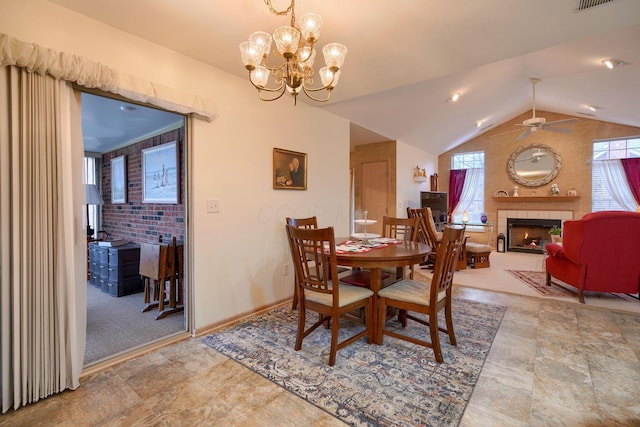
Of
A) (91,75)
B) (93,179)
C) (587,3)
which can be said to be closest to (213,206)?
(91,75)

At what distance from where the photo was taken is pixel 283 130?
3223 millimetres

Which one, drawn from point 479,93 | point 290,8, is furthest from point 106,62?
point 479,93

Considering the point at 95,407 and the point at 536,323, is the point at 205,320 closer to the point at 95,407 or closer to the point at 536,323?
the point at 95,407

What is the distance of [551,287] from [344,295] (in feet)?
10.9

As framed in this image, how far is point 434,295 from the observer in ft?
6.73

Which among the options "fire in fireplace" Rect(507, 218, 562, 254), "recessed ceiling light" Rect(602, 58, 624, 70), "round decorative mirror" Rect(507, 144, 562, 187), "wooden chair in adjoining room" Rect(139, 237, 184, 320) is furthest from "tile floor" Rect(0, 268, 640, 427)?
"round decorative mirror" Rect(507, 144, 562, 187)

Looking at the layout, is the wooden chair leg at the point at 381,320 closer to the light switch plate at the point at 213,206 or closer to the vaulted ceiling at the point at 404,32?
the light switch plate at the point at 213,206

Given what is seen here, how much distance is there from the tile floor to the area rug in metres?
0.09

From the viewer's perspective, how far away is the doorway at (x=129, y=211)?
8.41ft

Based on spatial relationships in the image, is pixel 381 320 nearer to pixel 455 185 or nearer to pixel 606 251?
pixel 606 251

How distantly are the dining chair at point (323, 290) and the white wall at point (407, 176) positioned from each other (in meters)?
3.75

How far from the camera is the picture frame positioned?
10.3ft

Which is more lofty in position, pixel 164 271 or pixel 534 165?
pixel 534 165

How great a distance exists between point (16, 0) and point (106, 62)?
45 cm
